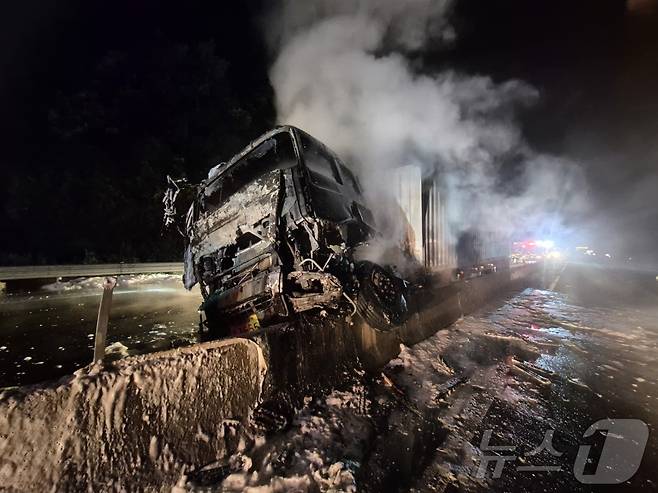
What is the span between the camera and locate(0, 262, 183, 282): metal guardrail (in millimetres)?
9164

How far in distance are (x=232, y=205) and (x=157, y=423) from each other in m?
2.79

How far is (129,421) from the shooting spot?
5.00 feet

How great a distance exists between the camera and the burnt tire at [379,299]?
3.09 metres

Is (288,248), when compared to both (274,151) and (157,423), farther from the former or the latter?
(157,423)

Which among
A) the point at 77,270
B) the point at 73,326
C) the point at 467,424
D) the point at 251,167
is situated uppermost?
the point at 251,167

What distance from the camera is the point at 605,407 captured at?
2.52 meters

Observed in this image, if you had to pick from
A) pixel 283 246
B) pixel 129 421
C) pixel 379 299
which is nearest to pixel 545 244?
pixel 379 299

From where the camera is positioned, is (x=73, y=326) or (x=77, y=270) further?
(x=77, y=270)

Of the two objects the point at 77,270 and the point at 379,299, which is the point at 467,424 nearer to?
the point at 379,299

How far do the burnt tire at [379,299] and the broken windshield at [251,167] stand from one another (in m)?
1.78

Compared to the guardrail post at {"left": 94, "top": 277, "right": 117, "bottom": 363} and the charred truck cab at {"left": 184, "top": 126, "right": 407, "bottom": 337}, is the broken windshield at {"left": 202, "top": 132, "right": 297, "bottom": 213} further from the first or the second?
the guardrail post at {"left": 94, "top": 277, "right": 117, "bottom": 363}

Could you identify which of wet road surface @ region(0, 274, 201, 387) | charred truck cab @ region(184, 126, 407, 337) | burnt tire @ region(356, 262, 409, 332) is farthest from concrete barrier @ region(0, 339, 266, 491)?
wet road surface @ region(0, 274, 201, 387)

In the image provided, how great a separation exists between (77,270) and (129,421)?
12.4 m

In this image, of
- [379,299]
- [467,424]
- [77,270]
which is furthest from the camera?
[77,270]
